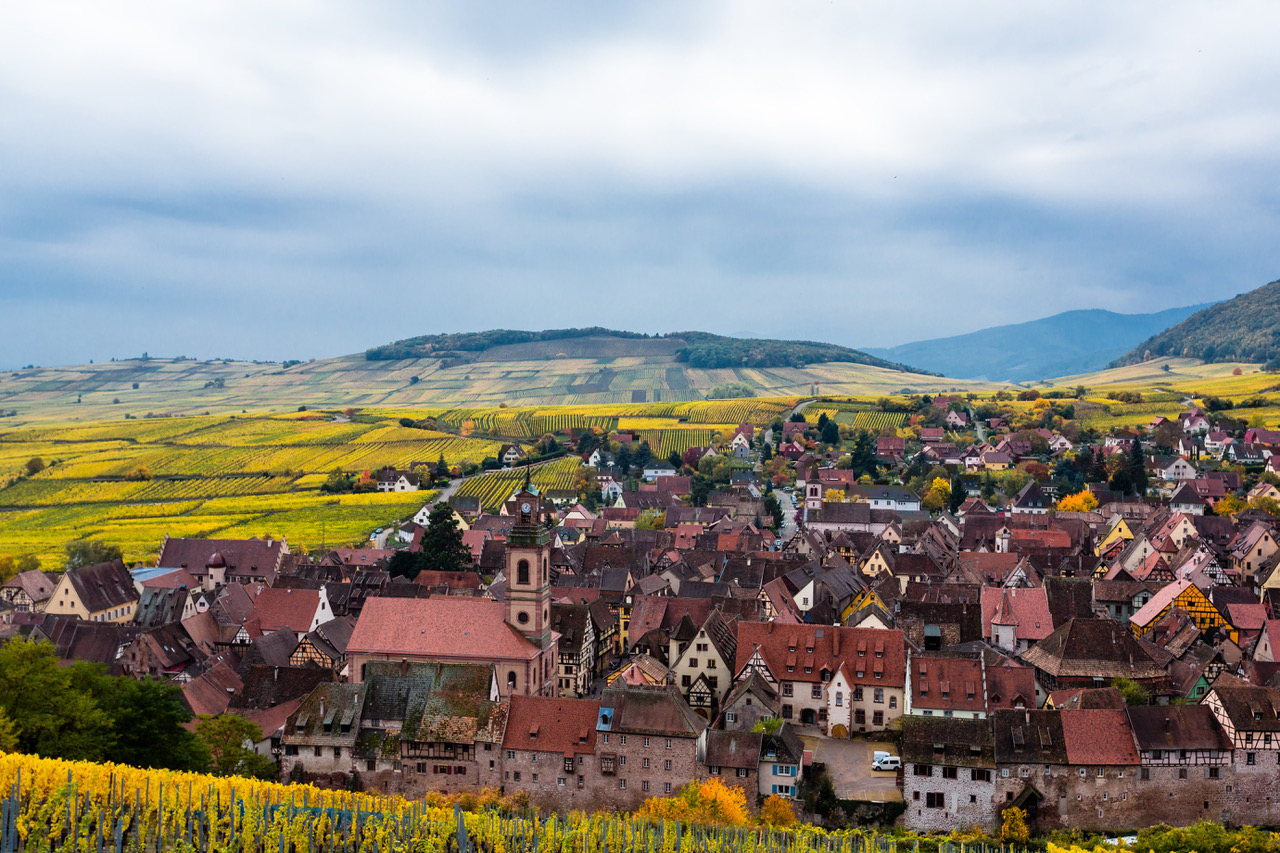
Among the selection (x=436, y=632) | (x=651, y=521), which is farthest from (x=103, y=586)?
(x=651, y=521)

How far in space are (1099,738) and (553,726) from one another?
25231 millimetres

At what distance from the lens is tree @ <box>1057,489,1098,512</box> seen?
13188 centimetres

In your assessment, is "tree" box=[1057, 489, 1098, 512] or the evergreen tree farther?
the evergreen tree

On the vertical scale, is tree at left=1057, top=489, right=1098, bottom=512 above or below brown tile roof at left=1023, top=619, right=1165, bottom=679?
below

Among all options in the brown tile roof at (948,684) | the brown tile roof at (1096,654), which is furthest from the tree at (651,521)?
the brown tile roof at (948,684)

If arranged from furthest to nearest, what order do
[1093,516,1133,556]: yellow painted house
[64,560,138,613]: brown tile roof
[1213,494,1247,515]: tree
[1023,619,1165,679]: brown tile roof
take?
[1213,494,1247,515]: tree → [1093,516,1133,556]: yellow painted house → [64,560,138,613]: brown tile roof → [1023,619,1165,679]: brown tile roof

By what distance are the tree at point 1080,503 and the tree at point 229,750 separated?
107681 millimetres

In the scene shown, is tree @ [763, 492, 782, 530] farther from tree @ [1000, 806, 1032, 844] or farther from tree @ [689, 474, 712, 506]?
tree @ [1000, 806, 1032, 844]

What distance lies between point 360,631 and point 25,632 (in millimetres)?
29093

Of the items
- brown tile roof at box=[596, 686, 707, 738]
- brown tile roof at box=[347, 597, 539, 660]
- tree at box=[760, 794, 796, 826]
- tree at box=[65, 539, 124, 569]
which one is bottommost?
tree at box=[760, 794, 796, 826]

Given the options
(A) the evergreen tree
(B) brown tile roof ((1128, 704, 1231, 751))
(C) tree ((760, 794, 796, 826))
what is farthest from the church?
(A) the evergreen tree

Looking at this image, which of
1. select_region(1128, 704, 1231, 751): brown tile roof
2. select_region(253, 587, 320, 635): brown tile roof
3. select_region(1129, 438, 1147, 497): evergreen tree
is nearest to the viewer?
select_region(1128, 704, 1231, 751): brown tile roof

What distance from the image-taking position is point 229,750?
48719mm

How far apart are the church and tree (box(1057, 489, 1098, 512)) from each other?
90997mm
